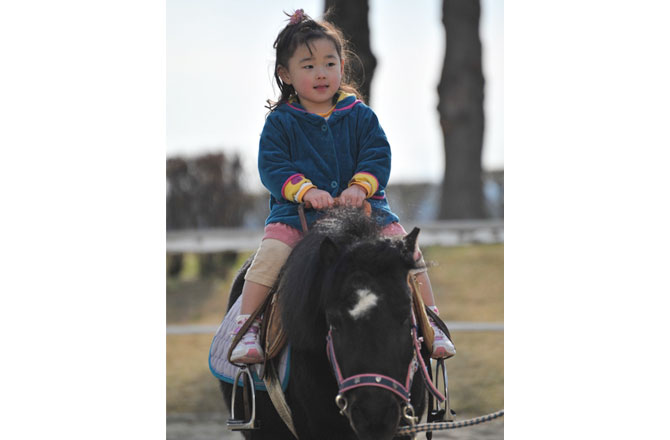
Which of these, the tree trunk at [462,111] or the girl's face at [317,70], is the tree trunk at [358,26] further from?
the girl's face at [317,70]

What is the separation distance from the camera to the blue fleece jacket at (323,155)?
9.92ft

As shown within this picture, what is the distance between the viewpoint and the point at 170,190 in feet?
33.7

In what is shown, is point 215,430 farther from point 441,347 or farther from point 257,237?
point 441,347

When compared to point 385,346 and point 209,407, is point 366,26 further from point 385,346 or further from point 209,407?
point 385,346

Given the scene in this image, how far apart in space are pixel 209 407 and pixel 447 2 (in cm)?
563

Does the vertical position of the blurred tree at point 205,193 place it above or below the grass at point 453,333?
above

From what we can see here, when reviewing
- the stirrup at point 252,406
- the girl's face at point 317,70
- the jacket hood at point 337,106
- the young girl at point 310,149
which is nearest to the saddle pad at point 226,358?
the stirrup at point 252,406

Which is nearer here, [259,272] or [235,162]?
[259,272]

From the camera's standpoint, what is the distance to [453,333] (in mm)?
7414

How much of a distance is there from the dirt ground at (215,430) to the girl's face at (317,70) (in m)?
3.68

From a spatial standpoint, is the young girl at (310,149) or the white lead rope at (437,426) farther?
the young girl at (310,149)

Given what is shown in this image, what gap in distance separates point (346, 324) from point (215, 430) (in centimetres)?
449

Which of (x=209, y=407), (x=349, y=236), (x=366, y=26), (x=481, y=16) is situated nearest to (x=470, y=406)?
(x=209, y=407)

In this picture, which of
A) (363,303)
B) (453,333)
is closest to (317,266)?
(363,303)
